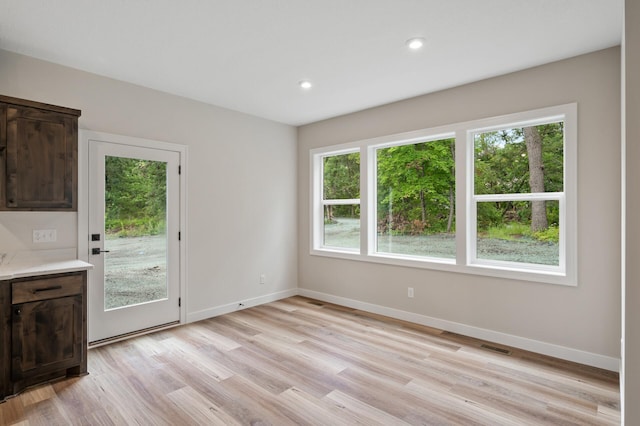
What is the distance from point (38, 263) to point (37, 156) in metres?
0.92

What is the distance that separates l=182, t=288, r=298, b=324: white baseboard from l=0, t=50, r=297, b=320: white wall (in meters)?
0.02

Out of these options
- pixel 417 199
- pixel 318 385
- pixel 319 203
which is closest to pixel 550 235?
pixel 417 199

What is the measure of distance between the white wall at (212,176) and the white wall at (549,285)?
5.29 ft

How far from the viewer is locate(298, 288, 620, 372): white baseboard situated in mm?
2992

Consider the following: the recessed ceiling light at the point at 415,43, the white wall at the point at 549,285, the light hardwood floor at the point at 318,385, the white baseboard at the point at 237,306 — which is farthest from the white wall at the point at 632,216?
the white baseboard at the point at 237,306

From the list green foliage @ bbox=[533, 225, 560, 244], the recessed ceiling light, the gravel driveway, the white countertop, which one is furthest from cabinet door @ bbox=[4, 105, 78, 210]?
green foliage @ bbox=[533, 225, 560, 244]

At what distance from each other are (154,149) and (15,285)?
6.07ft

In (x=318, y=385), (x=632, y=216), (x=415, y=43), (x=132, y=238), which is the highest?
(x=415, y=43)

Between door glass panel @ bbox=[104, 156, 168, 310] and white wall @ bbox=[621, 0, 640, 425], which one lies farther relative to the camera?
door glass panel @ bbox=[104, 156, 168, 310]

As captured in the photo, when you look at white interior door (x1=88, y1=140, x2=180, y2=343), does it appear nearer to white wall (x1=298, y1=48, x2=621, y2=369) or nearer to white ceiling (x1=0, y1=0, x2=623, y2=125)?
white ceiling (x1=0, y1=0, x2=623, y2=125)

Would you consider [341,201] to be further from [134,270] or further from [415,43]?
[134,270]

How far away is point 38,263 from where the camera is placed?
3.03 metres

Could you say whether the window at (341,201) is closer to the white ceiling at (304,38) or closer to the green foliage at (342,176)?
the green foliage at (342,176)

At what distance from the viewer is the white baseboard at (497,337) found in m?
2.99
